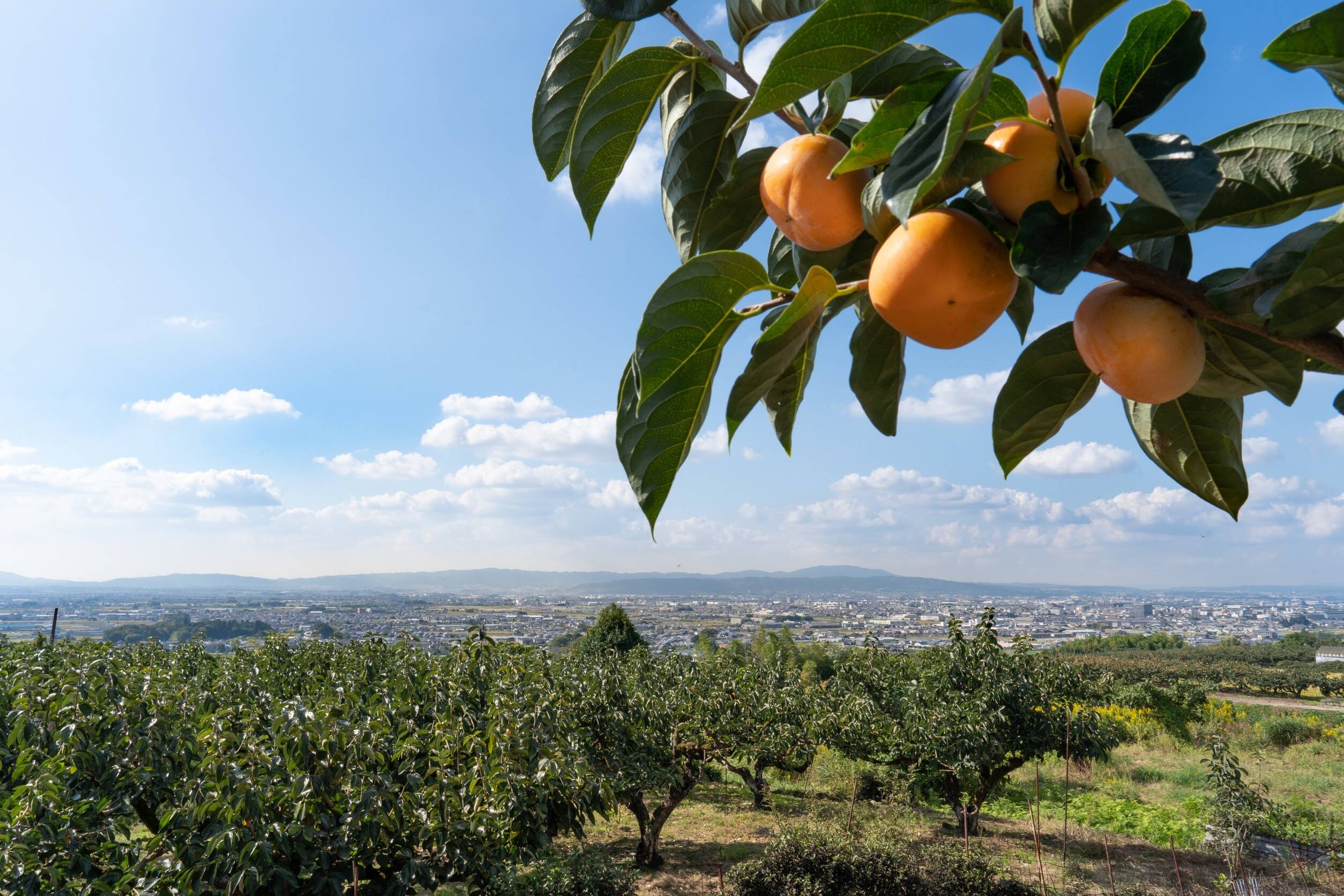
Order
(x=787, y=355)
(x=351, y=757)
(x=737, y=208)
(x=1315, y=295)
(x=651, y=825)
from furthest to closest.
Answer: (x=651, y=825)
(x=351, y=757)
(x=737, y=208)
(x=787, y=355)
(x=1315, y=295)

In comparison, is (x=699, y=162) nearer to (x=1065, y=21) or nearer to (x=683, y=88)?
(x=683, y=88)

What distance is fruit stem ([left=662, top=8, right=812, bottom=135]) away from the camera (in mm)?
414

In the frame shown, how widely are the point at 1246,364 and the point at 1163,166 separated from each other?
135 millimetres

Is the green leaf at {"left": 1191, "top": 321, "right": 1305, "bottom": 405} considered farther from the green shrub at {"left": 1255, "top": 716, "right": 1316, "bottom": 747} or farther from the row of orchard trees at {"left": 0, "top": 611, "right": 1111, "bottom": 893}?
the green shrub at {"left": 1255, "top": 716, "right": 1316, "bottom": 747}

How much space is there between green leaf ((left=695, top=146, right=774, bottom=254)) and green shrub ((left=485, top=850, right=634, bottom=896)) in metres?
4.47

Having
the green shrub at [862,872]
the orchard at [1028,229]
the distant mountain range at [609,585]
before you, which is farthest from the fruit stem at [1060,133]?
the distant mountain range at [609,585]

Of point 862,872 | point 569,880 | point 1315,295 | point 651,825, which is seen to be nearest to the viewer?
point 1315,295

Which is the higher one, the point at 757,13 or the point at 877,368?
the point at 757,13

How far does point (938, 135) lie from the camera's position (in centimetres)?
25

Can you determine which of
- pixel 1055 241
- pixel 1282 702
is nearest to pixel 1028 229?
pixel 1055 241

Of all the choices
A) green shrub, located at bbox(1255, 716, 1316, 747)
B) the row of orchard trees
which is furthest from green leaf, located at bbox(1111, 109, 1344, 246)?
green shrub, located at bbox(1255, 716, 1316, 747)

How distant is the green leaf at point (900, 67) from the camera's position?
34 cm

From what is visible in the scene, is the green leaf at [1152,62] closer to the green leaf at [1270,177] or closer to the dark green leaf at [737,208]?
the green leaf at [1270,177]

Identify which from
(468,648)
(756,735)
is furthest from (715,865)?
(468,648)
